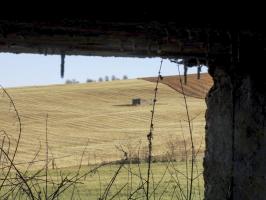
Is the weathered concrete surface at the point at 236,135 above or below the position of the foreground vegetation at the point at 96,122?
above

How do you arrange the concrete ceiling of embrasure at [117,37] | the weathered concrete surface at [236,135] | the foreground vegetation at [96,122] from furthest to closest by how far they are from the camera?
the foreground vegetation at [96,122] → the weathered concrete surface at [236,135] → the concrete ceiling of embrasure at [117,37]

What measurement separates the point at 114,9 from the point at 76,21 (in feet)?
0.44

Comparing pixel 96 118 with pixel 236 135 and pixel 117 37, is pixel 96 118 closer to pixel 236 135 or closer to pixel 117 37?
pixel 236 135

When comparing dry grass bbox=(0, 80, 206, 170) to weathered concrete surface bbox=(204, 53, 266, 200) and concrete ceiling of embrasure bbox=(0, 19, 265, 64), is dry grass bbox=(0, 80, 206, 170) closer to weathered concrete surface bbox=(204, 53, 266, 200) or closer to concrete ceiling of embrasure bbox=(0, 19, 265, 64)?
weathered concrete surface bbox=(204, 53, 266, 200)

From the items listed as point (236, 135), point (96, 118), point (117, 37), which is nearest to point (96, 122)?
point (96, 118)

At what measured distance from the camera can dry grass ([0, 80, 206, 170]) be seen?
63.1 ft

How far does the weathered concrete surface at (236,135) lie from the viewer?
2.48 metres

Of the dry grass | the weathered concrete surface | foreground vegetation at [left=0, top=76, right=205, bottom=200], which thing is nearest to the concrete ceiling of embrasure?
the weathered concrete surface

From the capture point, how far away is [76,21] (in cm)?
201

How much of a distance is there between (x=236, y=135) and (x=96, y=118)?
28756mm

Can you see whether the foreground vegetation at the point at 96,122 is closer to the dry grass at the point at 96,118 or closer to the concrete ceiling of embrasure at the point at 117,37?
the dry grass at the point at 96,118

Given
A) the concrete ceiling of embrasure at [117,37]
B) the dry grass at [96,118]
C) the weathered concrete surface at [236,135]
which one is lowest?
the dry grass at [96,118]

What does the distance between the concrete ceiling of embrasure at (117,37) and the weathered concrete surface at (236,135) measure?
17 cm

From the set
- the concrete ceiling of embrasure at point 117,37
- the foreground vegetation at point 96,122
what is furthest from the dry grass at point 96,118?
the concrete ceiling of embrasure at point 117,37
